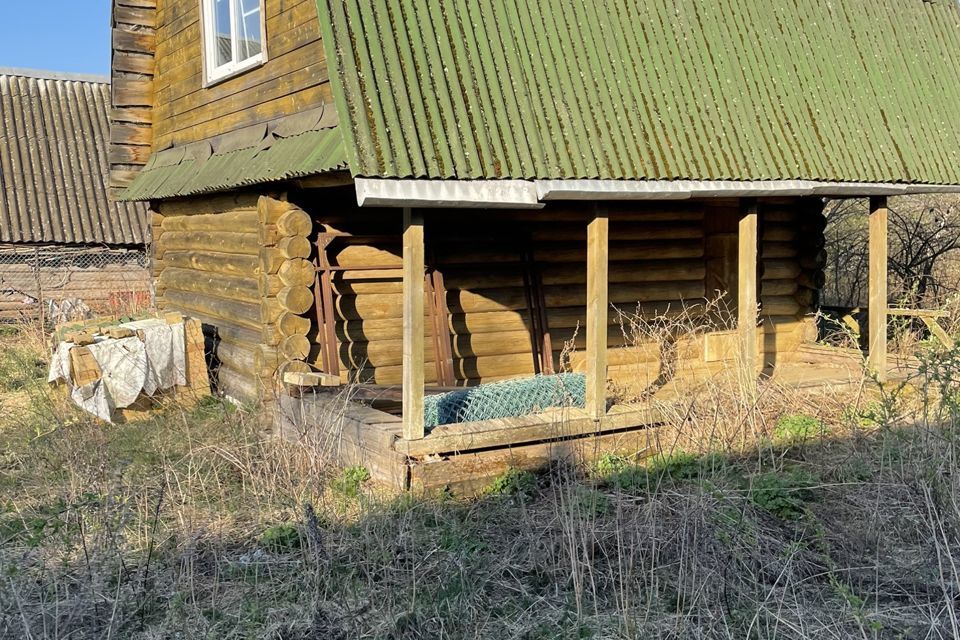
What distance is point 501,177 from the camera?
7469 millimetres

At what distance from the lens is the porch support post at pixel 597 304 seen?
8.11 meters

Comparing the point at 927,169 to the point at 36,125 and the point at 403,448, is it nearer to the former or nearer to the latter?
the point at 403,448

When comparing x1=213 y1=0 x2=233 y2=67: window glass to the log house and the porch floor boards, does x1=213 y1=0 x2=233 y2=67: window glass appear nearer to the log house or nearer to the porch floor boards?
the log house

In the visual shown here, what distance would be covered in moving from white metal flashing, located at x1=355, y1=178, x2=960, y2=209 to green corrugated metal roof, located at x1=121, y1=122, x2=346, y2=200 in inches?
24.6

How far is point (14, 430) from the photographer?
387 inches

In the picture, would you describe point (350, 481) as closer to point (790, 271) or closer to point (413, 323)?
point (413, 323)

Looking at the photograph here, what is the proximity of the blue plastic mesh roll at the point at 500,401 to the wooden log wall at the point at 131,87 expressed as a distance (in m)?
6.97

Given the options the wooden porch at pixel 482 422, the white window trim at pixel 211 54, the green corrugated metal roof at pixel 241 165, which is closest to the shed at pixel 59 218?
the green corrugated metal roof at pixel 241 165

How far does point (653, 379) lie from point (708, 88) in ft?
11.8

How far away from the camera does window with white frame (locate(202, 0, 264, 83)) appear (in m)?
10.2

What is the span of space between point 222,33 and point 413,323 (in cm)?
554

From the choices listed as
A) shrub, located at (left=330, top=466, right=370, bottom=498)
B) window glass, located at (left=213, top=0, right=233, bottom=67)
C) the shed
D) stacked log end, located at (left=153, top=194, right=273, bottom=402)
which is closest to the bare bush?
stacked log end, located at (left=153, top=194, right=273, bottom=402)

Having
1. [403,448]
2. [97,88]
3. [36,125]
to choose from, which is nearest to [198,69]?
[403,448]

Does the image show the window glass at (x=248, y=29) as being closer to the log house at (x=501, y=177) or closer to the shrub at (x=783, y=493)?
the log house at (x=501, y=177)
